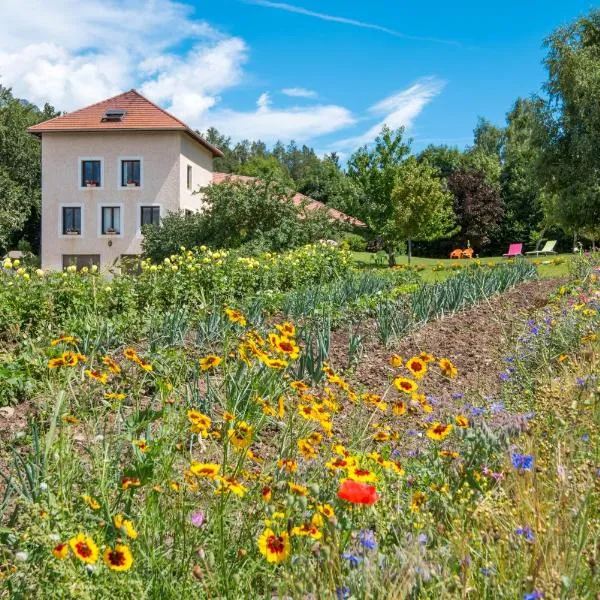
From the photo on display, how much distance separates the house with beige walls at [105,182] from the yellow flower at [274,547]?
3031 cm

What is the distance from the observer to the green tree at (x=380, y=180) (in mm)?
28922

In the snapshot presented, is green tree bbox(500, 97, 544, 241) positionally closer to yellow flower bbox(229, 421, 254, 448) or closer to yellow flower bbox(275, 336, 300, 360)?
yellow flower bbox(275, 336, 300, 360)

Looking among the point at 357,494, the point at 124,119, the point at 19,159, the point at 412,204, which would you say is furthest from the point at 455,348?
the point at 19,159

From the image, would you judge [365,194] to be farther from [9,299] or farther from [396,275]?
[9,299]

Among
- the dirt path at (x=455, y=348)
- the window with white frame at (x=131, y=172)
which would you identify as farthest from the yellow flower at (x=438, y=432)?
the window with white frame at (x=131, y=172)

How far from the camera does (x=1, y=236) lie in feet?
111

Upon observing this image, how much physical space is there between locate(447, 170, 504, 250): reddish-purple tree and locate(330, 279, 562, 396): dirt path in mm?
29003

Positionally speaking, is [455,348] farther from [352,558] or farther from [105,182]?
[105,182]

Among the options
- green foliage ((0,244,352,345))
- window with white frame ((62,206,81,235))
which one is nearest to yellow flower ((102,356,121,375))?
green foliage ((0,244,352,345))

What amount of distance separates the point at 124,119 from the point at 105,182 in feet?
9.74

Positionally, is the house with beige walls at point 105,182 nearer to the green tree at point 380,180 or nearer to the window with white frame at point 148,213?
the window with white frame at point 148,213

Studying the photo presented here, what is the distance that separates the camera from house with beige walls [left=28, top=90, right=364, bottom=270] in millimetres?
31266

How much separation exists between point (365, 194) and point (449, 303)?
21.2 metres

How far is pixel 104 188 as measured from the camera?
104 feet
